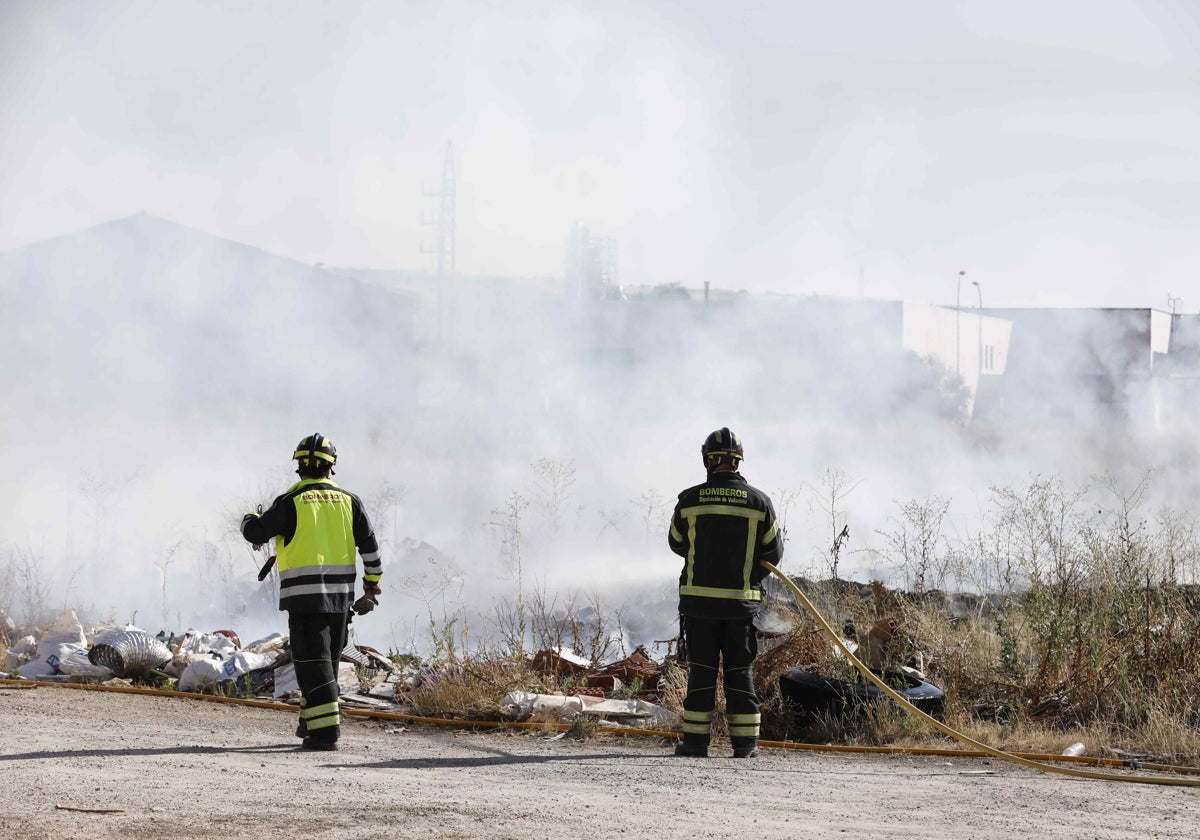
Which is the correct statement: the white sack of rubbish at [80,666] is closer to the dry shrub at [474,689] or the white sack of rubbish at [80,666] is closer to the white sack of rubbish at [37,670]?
the white sack of rubbish at [37,670]

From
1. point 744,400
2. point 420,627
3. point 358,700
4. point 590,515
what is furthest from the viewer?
point 744,400

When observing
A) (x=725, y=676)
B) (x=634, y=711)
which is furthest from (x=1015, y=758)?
(x=634, y=711)

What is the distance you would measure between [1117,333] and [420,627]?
48.9 feet

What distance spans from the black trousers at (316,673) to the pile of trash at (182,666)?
153cm

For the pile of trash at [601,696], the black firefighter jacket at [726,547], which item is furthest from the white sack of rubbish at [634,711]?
the black firefighter jacket at [726,547]

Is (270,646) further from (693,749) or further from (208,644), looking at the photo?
(693,749)

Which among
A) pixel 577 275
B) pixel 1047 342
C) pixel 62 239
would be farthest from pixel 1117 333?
pixel 62 239

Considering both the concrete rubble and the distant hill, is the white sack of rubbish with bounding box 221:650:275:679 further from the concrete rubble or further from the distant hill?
the distant hill

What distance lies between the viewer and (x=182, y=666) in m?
8.32

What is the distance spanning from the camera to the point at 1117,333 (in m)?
22.3

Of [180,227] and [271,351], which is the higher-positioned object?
[180,227]

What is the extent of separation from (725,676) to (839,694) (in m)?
0.81

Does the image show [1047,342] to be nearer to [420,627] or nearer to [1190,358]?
[1190,358]

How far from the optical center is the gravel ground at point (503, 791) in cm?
405
